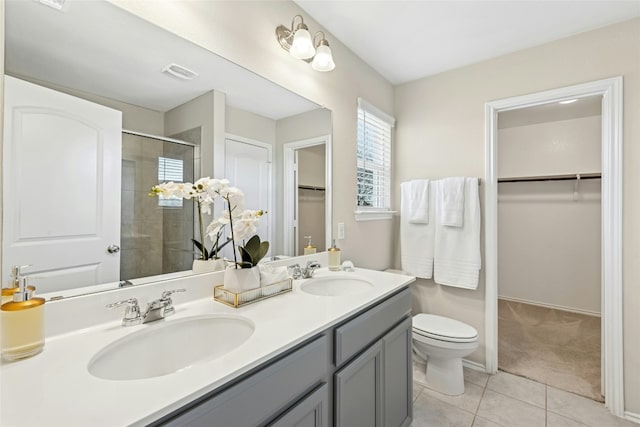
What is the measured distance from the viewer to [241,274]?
3.72 ft

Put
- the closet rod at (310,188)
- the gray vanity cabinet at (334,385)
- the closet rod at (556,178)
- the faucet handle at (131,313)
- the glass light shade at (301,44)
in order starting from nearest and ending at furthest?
the gray vanity cabinet at (334,385)
the faucet handle at (131,313)
the glass light shade at (301,44)
the closet rod at (310,188)
the closet rod at (556,178)

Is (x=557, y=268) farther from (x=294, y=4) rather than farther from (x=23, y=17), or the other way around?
(x=23, y=17)

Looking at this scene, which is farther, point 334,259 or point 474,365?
point 474,365

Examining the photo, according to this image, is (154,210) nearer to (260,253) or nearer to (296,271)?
(260,253)

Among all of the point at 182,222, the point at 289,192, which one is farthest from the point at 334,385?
the point at 289,192

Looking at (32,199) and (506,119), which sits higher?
(506,119)

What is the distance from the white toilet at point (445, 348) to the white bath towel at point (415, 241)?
49 cm

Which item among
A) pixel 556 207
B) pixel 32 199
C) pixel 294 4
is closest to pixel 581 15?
pixel 294 4

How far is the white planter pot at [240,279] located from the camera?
113cm

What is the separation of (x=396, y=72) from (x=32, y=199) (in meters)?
2.47

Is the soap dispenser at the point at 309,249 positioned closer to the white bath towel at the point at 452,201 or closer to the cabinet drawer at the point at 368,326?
the cabinet drawer at the point at 368,326

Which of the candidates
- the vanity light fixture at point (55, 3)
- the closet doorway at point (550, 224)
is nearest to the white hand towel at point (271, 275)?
the vanity light fixture at point (55, 3)

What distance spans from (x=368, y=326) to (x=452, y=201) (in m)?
1.44

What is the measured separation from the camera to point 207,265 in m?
1.23
